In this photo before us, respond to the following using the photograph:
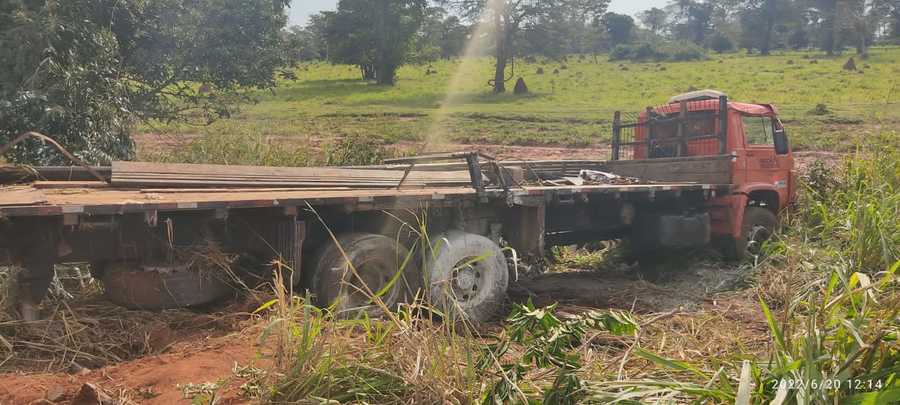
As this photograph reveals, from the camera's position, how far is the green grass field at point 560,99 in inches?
808

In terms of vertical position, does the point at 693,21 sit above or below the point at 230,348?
above

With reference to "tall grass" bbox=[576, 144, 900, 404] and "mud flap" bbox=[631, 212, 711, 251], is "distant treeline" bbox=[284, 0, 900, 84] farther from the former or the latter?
"tall grass" bbox=[576, 144, 900, 404]

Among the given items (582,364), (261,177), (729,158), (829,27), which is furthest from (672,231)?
(829,27)

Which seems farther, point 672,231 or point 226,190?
point 672,231

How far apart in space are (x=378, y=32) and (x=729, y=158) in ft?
107

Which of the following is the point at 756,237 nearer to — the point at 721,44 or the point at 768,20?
the point at 768,20

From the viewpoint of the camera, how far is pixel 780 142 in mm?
9102

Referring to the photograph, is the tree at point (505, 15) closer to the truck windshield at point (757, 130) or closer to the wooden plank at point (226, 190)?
the truck windshield at point (757, 130)

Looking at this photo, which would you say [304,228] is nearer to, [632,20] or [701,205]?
[701,205]

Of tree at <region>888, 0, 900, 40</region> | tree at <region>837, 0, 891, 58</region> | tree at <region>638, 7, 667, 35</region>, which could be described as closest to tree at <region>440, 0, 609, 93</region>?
tree at <region>837, 0, 891, 58</region>

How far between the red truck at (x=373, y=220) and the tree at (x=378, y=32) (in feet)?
103

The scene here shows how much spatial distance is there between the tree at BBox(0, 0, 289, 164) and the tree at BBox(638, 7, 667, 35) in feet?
237

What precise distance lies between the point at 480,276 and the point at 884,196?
393 cm
